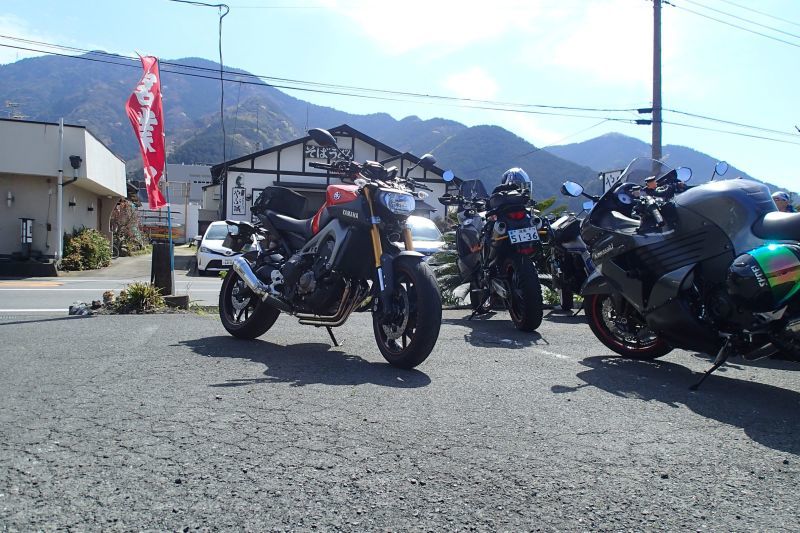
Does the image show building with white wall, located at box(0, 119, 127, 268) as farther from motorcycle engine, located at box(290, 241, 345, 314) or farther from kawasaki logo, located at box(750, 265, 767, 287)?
kawasaki logo, located at box(750, 265, 767, 287)

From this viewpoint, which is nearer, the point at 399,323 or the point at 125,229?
the point at 399,323

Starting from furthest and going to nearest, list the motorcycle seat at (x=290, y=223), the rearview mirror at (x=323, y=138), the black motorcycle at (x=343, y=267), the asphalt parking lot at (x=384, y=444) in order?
the motorcycle seat at (x=290, y=223), the rearview mirror at (x=323, y=138), the black motorcycle at (x=343, y=267), the asphalt parking lot at (x=384, y=444)

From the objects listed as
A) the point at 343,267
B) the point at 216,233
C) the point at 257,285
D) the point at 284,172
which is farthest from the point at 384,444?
the point at 284,172

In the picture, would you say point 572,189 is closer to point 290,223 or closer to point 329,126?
point 290,223

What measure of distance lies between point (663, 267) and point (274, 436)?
10.0 ft

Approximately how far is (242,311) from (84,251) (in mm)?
Result: 15391

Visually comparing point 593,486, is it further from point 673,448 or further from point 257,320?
point 257,320

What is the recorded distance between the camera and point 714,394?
3990 millimetres

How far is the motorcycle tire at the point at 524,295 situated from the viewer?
6461 mm

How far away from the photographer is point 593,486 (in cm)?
244

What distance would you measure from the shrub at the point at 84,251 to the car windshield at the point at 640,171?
56.4 feet

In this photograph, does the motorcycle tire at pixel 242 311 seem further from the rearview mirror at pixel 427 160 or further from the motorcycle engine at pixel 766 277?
the motorcycle engine at pixel 766 277

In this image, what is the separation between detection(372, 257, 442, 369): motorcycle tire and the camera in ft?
14.0

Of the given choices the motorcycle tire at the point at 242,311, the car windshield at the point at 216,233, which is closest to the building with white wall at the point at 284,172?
the car windshield at the point at 216,233
